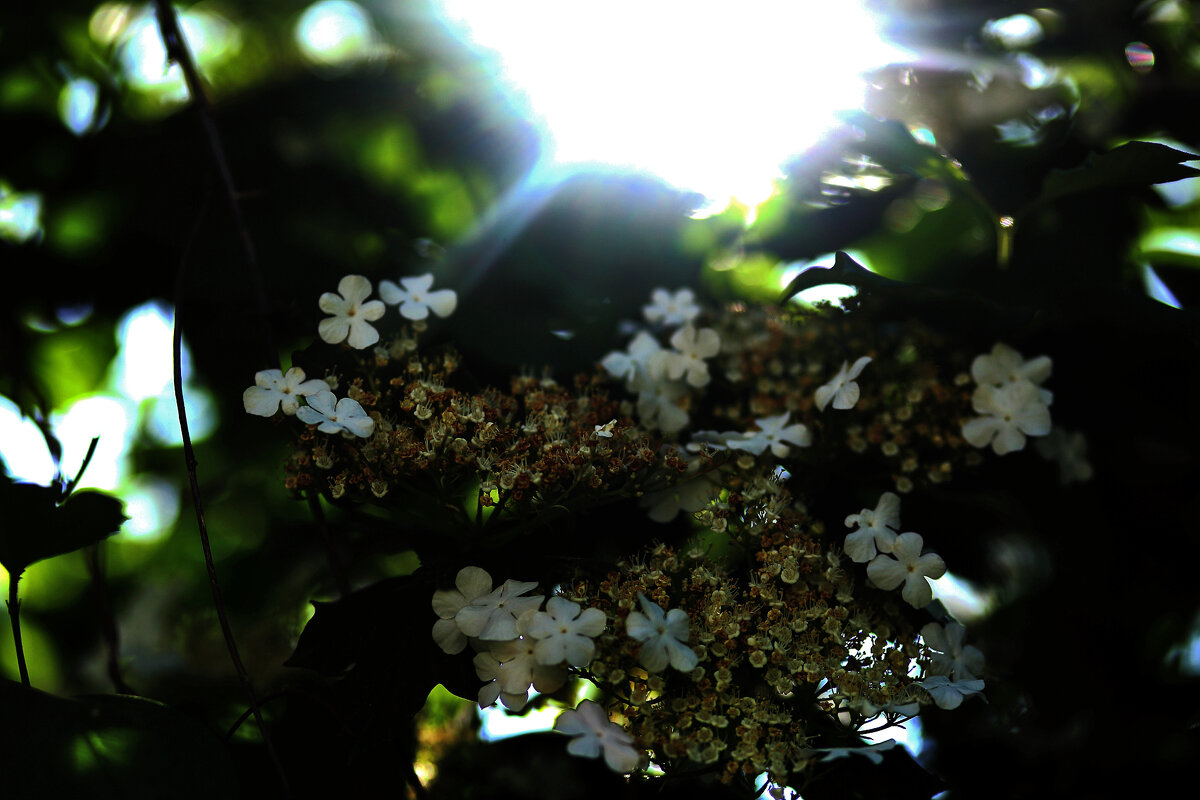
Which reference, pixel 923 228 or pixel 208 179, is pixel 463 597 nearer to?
pixel 208 179

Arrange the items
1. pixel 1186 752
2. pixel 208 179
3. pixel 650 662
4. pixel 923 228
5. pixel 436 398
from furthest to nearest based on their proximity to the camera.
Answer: pixel 923 228
pixel 208 179
pixel 1186 752
pixel 436 398
pixel 650 662

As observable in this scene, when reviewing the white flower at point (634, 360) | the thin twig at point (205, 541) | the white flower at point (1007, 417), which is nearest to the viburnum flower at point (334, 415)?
the thin twig at point (205, 541)

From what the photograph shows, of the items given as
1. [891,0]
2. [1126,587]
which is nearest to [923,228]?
[891,0]

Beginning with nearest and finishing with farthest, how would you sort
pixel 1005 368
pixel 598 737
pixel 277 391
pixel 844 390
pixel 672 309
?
pixel 598 737
pixel 277 391
pixel 844 390
pixel 1005 368
pixel 672 309

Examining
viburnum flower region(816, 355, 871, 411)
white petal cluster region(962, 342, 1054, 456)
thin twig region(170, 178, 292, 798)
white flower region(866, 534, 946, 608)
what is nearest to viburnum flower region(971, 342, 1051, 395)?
white petal cluster region(962, 342, 1054, 456)

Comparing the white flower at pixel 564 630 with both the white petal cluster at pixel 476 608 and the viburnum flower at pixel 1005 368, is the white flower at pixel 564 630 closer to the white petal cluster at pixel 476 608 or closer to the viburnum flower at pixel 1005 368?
the white petal cluster at pixel 476 608

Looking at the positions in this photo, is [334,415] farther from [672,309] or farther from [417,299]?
[672,309]

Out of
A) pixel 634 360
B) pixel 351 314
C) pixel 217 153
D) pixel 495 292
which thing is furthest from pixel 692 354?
pixel 217 153
